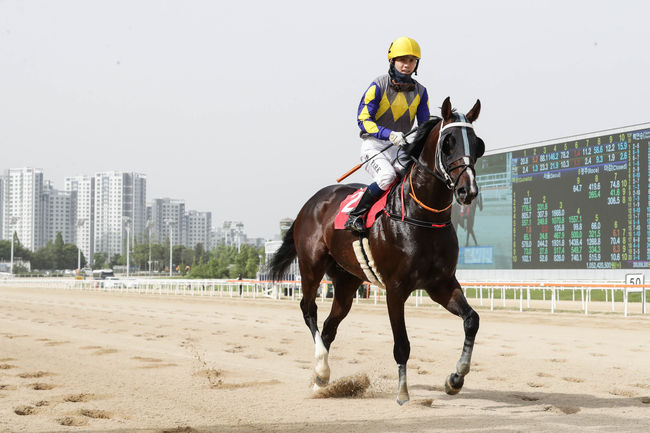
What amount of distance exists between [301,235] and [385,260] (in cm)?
153

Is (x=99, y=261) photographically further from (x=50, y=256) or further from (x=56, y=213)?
(x=56, y=213)

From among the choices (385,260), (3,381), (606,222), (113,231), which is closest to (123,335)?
(3,381)

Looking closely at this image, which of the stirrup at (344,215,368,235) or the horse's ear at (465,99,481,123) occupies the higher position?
the horse's ear at (465,99,481,123)

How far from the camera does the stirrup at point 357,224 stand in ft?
15.5

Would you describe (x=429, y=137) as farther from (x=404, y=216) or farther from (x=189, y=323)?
(x=189, y=323)

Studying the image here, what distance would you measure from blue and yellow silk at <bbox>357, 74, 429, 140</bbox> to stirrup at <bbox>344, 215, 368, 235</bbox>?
22.4 inches

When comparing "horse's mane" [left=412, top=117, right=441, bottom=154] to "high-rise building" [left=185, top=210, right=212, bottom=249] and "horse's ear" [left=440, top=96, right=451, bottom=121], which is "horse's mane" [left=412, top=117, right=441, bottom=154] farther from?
"high-rise building" [left=185, top=210, right=212, bottom=249]

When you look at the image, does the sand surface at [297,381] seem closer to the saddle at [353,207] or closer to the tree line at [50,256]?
the saddle at [353,207]

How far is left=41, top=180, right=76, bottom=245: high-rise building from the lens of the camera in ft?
479

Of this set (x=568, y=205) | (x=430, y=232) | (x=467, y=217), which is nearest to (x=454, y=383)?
(x=430, y=232)

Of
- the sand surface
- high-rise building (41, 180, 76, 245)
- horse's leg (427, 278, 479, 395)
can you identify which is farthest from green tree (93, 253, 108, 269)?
horse's leg (427, 278, 479, 395)

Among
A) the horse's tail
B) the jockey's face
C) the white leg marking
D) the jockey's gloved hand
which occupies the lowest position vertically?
the white leg marking

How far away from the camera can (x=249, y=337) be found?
8.87 m

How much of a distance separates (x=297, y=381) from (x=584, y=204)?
1779 centimetres
